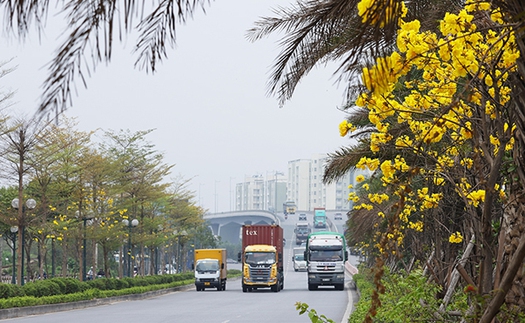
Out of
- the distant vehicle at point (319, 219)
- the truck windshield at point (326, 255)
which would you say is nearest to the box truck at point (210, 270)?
the truck windshield at point (326, 255)

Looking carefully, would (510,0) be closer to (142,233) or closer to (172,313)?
(172,313)

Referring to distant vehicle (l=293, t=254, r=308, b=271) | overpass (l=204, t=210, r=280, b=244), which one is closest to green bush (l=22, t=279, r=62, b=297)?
distant vehicle (l=293, t=254, r=308, b=271)

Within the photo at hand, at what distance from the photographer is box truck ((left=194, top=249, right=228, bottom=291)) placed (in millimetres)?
50000

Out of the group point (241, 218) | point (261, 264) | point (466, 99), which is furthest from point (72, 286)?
point (241, 218)

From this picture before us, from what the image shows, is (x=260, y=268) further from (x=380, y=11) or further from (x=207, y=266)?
(x=380, y=11)

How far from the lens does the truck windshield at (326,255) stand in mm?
48000

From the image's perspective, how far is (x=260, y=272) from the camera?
150 ft

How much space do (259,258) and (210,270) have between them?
18.8 feet

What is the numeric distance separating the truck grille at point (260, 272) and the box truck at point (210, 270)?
4.79 metres

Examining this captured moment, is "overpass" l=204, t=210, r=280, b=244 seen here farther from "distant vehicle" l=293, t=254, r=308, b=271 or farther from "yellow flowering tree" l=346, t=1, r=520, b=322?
"yellow flowering tree" l=346, t=1, r=520, b=322

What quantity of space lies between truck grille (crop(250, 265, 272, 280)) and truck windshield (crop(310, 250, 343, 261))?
3.66 m

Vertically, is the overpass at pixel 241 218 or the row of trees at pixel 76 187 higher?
the row of trees at pixel 76 187

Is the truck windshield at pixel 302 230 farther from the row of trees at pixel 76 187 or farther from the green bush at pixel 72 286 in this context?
the green bush at pixel 72 286

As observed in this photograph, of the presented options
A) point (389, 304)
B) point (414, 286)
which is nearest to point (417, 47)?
point (414, 286)
